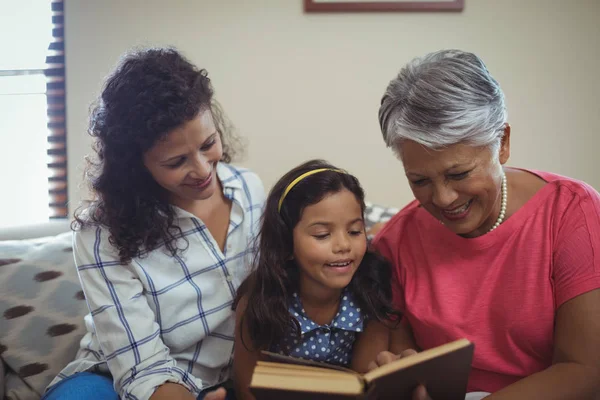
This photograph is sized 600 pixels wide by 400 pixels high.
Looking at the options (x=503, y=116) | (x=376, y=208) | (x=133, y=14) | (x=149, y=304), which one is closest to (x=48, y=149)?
(x=133, y=14)

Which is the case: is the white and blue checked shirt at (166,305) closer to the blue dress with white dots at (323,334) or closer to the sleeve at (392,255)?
the blue dress with white dots at (323,334)

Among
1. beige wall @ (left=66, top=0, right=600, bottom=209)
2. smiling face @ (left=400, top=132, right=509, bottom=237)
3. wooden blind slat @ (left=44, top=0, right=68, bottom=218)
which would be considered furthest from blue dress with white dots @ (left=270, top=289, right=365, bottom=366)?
wooden blind slat @ (left=44, top=0, right=68, bottom=218)

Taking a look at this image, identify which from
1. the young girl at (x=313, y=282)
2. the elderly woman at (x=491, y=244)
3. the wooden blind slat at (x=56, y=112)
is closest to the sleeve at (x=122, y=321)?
the young girl at (x=313, y=282)

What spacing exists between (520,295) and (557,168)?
4.08 feet

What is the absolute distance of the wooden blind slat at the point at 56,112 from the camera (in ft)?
7.16

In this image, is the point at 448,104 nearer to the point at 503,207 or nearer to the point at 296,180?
the point at 503,207

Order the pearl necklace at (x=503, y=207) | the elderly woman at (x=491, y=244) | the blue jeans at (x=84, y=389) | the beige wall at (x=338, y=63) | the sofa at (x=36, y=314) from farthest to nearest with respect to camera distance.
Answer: the beige wall at (x=338, y=63)
the sofa at (x=36, y=314)
the blue jeans at (x=84, y=389)
the pearl necklace at (x=503, y=207)
the elderly woman at (x=491, y=244)

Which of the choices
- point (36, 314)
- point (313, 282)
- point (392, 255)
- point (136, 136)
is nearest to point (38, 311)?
point (36, 314)

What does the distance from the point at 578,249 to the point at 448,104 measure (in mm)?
416

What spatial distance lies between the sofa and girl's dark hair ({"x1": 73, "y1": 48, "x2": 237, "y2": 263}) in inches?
12.6

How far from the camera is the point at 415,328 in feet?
4.48

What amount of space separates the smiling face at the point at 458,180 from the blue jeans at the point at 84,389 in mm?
831

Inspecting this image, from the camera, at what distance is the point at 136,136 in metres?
1.30

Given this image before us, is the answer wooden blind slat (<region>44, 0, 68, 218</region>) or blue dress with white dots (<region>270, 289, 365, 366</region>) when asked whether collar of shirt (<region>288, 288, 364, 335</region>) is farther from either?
wooden blind slat (<region>44, 0, 68, 218</region>)
